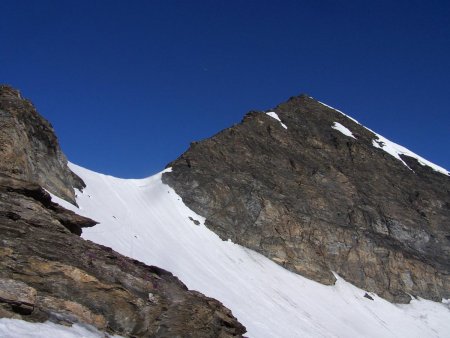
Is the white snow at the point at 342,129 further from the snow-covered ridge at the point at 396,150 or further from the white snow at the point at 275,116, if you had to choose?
the white snow at the point at 275,116

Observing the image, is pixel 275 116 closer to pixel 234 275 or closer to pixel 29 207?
pixel 234 275

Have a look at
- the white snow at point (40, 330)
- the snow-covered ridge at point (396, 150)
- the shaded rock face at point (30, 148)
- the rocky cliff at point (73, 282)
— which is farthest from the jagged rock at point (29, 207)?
the snow-covered ridge at point (396, 150)

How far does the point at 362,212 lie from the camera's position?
4956 centimetres

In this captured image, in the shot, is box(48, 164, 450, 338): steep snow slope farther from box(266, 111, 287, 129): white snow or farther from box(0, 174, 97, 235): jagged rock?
box(266, 111, 287, 129): white snow

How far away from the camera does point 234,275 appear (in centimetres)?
3356

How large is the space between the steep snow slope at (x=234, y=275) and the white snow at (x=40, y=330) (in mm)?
12861

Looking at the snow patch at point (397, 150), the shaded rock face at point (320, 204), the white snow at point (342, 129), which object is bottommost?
the shaded rock face at point (320, 204)

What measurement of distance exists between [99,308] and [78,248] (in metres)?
2.25

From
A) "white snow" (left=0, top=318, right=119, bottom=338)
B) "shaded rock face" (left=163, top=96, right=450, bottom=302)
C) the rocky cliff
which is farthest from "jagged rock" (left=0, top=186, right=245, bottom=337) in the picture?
"shaded rock face" (left=163, top=96, right=450, bottom=302)

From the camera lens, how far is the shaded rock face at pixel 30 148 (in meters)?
19.8

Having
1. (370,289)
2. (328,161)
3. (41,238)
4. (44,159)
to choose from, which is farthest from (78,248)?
(328,161)

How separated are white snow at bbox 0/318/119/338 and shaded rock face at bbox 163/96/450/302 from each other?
90.9ft

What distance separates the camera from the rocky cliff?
12109mm

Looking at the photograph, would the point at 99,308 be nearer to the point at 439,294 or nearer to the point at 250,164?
the point at 250,164
